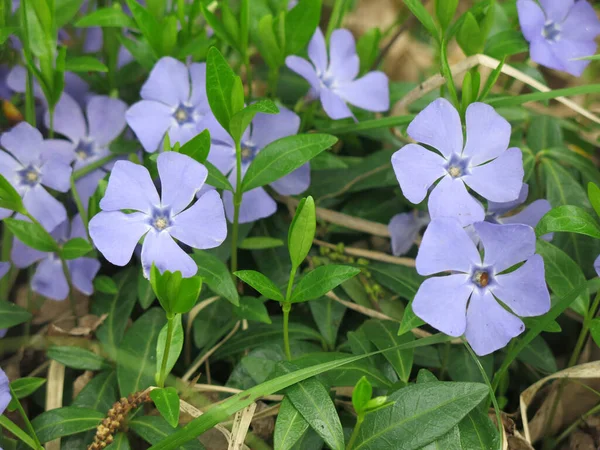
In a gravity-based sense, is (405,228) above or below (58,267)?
above

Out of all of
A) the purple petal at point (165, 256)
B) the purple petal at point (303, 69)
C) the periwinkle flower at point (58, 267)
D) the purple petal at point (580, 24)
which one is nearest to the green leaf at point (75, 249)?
the periwinkle flower at point (58, 267)

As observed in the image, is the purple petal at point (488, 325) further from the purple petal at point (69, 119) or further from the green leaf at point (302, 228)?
the purple petal at point (69, 119)

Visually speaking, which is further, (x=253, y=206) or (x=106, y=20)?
(x=106, y=20)

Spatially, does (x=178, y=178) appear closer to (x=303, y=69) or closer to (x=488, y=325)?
(x=303, y=69)

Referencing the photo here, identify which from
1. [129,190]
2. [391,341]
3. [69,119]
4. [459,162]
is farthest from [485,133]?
[69,119]

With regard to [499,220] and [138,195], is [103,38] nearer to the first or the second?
[138,195]

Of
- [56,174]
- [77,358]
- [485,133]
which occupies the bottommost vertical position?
[77,358]

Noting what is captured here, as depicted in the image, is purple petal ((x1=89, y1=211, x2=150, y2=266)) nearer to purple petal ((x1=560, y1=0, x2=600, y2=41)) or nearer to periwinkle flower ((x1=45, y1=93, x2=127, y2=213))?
periwinkle flower ((x1=45, y1=93, x2=127, y2=213))

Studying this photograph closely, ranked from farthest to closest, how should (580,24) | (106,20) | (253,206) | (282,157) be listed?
(580,24) → (106,20) → (253,206) → (282,157)
